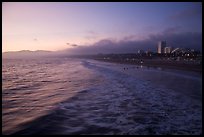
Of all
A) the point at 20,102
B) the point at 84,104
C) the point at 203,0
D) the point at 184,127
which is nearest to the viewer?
the point at 203,0

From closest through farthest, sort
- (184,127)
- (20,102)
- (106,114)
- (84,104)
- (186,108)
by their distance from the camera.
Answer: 1. (184,127)
2. (106,114)
3. (186,108)
4. (84,104)
5. (20,102)

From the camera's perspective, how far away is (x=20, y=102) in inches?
545

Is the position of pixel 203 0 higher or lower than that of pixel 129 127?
higher

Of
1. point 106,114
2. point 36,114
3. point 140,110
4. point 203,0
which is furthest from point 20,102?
point 203,0

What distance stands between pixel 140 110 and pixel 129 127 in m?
2.80

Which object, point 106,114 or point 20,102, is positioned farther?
point 20,102

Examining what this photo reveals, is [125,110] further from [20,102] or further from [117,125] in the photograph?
[20,102]

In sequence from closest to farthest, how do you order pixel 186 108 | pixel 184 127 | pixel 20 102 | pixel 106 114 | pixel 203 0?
pixel 203 0 → pixel 184 127 → pixel 106 114 → pixel 186 108 → pixel 20 102

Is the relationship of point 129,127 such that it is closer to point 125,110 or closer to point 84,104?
point 125,110

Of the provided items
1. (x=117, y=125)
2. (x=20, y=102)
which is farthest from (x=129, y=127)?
(x=20, y=102)

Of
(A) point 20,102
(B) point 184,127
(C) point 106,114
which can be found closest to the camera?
(B) point 184,127

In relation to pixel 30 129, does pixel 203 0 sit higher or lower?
higher

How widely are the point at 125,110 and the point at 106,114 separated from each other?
118 centimetres

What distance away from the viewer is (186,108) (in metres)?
11.1
